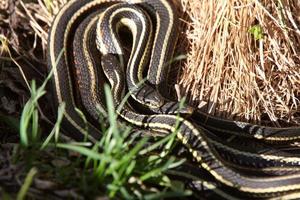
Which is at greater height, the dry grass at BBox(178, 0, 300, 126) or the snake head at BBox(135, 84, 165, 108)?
the dry grass at BBox(178, 0, 300, 126)

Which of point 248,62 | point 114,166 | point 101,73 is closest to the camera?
point 114,166

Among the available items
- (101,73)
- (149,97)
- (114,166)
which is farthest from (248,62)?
(114,166)

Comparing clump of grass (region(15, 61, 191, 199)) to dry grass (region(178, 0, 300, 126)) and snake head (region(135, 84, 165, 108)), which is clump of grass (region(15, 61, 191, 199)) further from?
dry grass (region(178, 0, 300, 126))

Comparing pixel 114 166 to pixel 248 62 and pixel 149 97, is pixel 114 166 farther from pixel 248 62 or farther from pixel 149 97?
pixel 248 62

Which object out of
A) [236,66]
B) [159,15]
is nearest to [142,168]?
[236,66]

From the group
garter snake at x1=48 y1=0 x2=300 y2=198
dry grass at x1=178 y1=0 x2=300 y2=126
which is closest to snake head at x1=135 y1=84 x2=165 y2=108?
garter snake at x1=48 y1=0 x2=300 y2=198

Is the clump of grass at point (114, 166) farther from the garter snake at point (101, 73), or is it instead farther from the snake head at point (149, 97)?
the snake head at point (149, 97)
